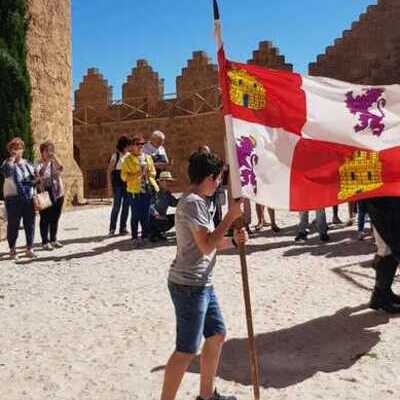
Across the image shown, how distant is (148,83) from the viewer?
25.5m

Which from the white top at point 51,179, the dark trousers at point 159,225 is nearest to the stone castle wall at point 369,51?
the dark trousers at point 159,225

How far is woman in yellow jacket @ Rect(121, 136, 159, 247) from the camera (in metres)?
9.48

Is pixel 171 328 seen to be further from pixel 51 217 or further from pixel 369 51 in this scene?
pixel 369 51

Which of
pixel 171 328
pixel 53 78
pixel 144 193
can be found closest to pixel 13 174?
pixel 144 193

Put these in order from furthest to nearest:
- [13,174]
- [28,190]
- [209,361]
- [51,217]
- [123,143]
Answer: [123,143]
[51,217]
[28,190]
[13,174]
[209,361]

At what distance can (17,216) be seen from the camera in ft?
28.1

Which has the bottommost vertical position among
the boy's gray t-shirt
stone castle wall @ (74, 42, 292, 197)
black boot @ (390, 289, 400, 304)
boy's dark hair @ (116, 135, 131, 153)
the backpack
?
black boot @ (390, 289, 400, 304)

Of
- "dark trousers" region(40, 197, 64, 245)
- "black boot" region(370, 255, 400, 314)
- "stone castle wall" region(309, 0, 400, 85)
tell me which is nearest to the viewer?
"black boot" region(370, 255, 400, 314)

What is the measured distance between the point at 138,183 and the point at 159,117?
14.2 m

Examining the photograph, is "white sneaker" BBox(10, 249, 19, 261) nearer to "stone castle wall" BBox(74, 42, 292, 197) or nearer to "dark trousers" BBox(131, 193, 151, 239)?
"dark trousers" BBox(131, 193, 151, 239)

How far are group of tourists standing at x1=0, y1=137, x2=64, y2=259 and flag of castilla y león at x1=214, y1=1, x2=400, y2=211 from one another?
5.05m

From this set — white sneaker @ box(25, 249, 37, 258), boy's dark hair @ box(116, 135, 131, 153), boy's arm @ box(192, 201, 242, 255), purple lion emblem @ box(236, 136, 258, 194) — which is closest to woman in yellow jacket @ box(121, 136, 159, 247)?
boy's dark hair @ box(116, 135, 131, 153)

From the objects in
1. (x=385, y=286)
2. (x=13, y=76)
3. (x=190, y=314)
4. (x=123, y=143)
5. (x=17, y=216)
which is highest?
(x=13, y=76)

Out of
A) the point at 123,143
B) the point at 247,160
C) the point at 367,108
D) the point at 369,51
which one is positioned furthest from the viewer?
the point at 369,51
